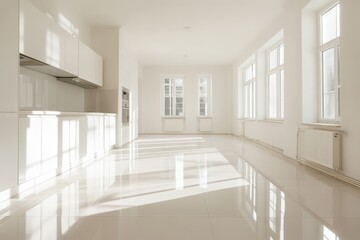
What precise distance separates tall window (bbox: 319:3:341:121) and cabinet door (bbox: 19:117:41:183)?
4.30 meters

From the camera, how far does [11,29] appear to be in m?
3.10

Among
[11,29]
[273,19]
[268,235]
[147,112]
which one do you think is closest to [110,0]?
[11,29]

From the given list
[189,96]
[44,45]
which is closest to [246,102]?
[189,96]

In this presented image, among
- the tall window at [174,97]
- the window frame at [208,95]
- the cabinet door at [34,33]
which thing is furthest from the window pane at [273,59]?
the tall window at [174,97]

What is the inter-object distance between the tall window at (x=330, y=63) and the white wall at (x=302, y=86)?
23 centimetres

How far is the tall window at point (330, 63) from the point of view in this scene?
15.5ft

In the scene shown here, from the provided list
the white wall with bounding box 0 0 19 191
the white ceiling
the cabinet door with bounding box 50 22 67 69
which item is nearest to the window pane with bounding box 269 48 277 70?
the white ceiling

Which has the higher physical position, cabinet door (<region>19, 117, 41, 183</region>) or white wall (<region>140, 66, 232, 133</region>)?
white wall (<region>140, 66, 232, 133</region>)

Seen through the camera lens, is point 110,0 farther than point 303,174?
Yes

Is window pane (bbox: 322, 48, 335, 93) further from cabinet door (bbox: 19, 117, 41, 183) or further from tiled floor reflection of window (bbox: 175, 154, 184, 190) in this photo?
cabinet door (bbox: 19, 117, 41, 183)

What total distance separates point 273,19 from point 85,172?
5.44m

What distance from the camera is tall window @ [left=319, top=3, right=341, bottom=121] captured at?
472cm

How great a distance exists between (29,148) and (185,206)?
1865 mm

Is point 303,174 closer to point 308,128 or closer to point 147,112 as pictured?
point 308,128
